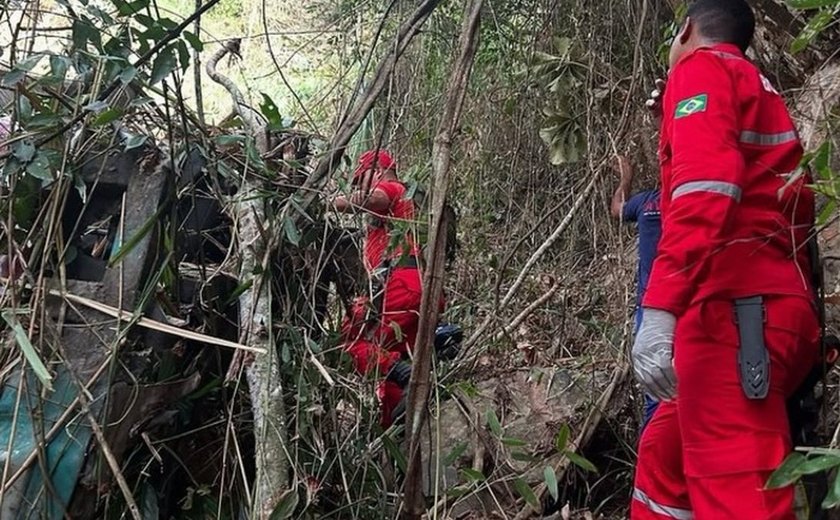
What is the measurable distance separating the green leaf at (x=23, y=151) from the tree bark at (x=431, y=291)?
1.02 m

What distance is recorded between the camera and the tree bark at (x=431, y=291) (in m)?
1.75

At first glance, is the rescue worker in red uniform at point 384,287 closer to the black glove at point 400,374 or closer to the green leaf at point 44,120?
the black glove at point 400,374

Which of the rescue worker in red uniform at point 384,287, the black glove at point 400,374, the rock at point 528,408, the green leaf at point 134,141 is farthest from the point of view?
the rock at point 528,408

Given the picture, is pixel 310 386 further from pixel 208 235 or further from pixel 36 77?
pixel 36 77

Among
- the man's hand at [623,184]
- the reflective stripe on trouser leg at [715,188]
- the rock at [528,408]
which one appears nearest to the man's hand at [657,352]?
the reflective stripe on trouser leg at [715,188]

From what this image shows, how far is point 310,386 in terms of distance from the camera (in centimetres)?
233

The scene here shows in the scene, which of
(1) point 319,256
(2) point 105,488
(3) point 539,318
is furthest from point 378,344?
(3) point 539,318

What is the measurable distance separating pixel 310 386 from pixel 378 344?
0.39 metres

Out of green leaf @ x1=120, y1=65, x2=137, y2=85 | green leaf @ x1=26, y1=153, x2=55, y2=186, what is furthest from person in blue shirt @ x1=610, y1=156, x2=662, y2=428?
green leaf @ x1=26, y1=153, x2=55, y2=186

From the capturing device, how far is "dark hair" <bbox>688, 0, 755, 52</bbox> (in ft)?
7.39

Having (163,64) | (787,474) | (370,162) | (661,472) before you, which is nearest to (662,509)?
(661,472)

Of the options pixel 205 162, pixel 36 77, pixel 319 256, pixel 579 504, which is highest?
pixel 36 77

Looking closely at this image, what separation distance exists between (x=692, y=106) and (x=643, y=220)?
2.75ft

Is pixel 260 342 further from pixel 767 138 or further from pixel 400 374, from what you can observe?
pixel 767 138
